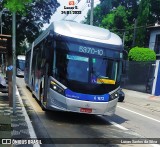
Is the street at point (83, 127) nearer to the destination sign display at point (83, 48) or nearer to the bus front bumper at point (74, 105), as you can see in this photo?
the bus front bumper at point (74, 105)

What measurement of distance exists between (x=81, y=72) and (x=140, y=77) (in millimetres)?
19950

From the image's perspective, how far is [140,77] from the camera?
30844 mm

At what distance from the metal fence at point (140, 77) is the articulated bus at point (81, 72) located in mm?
15533

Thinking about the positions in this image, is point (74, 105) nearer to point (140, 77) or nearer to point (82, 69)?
point (82, 69)

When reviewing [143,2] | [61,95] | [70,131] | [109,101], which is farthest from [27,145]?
[143,2]

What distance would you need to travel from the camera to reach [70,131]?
33.7ft

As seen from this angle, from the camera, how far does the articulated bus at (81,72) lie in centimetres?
1148

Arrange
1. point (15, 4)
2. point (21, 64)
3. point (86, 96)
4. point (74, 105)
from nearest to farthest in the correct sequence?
point (15, 4)
point (74, 105)
point (86, 96)
point (21, 64)

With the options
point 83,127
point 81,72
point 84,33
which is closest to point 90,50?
point 84,33

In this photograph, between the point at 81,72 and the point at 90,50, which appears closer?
the point at 81,72

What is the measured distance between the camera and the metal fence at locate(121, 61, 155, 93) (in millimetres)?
28953

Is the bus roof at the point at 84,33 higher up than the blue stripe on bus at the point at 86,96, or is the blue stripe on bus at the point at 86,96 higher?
the bus roof at the point at 84,33

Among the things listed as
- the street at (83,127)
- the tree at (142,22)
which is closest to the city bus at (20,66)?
the tree at (142,22)

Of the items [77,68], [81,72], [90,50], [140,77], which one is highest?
[90,50]
